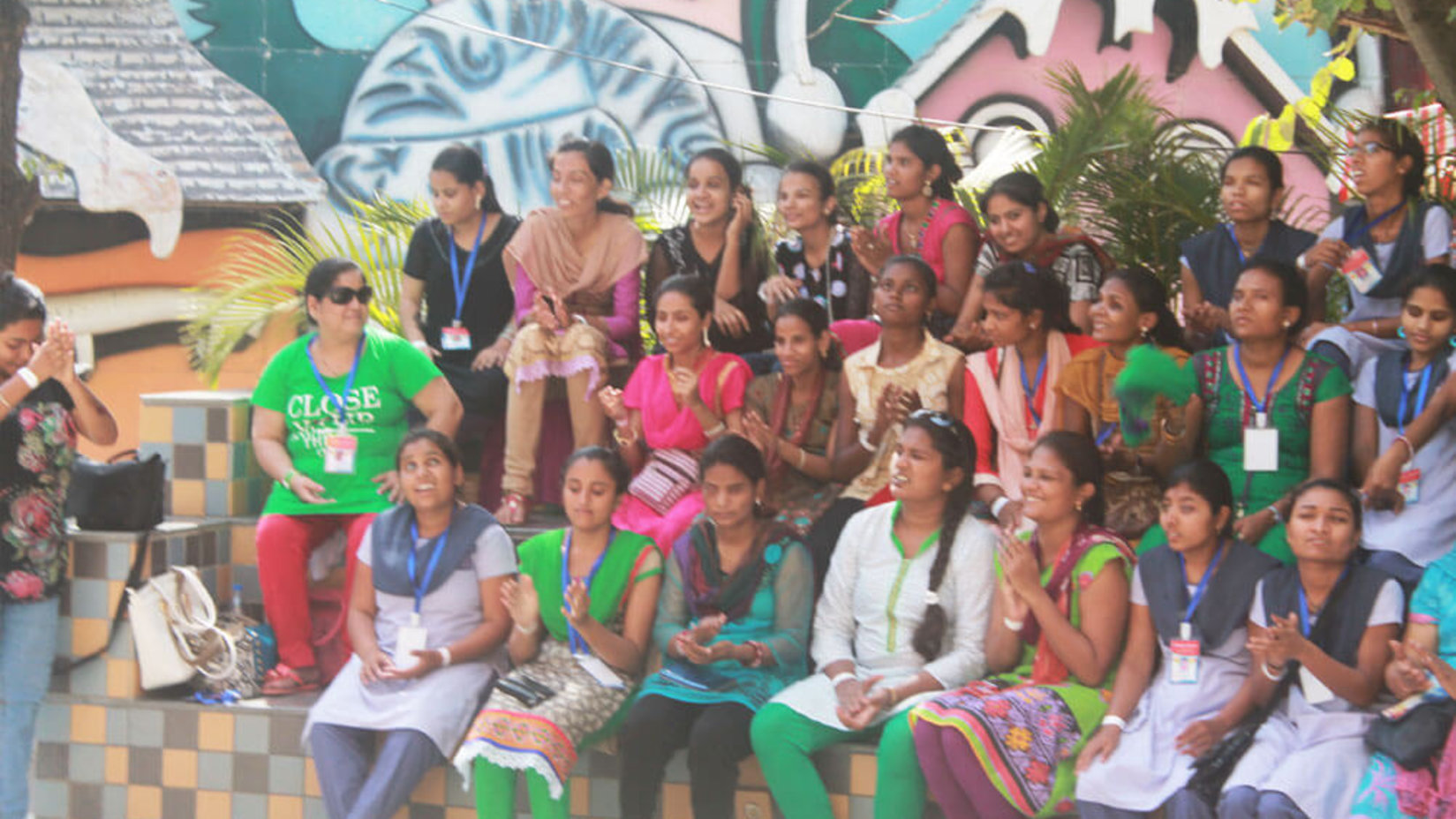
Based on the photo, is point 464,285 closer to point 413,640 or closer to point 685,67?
point 413,640

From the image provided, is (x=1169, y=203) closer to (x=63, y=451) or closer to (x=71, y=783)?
(x=63, y=451)

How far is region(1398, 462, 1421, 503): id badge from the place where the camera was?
453cm

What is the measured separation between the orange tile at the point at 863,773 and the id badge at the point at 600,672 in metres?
0.73

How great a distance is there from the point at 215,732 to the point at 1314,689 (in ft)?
10.9

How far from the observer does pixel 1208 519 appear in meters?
4.30

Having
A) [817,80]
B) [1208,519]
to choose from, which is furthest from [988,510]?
[817,80]

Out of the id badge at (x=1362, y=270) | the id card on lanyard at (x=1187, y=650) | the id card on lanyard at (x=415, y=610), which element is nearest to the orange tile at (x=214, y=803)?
the id card on lanyard at (x=415, y=610)

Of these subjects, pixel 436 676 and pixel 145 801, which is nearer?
pixel 436 676

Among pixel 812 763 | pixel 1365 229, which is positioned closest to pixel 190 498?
pixel 812 763

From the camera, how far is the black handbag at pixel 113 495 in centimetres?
529

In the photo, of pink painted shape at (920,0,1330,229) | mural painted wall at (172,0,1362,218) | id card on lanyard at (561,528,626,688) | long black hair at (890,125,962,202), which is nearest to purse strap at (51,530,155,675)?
id card on lanyard at (561,528,626,688)

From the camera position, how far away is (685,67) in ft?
29.2

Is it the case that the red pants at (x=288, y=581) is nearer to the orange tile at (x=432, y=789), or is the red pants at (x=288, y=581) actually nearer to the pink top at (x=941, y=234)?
the orange tile at (x=432, y=789)

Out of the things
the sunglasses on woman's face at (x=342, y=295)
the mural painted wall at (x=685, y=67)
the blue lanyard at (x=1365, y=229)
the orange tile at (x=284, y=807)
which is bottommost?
the orange tile at (x=284, y=807)
